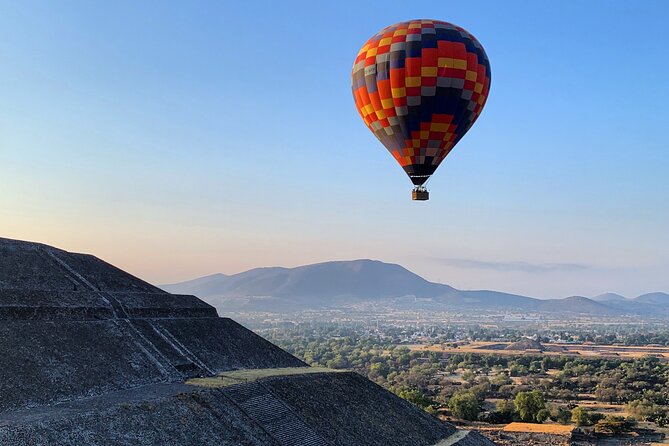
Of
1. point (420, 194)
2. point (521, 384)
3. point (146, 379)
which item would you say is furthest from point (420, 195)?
point (521, 384)

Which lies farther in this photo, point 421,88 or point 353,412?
point 353,412

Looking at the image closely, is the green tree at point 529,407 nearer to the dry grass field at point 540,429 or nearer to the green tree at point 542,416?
the green tree at point 542,416

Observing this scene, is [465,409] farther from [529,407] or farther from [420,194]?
[420,194]

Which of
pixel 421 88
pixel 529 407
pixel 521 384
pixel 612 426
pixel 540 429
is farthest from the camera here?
pixel 521 384

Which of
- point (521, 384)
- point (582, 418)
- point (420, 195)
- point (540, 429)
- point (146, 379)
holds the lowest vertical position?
point (540, 429)

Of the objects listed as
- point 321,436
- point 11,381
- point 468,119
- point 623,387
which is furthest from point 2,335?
point 623,387

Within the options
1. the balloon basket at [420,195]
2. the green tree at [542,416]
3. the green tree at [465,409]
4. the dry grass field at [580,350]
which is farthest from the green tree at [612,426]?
the dry grass field at [580,350]

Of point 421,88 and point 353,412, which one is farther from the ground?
point 421,88
